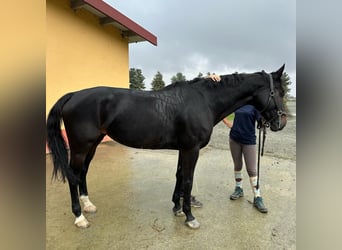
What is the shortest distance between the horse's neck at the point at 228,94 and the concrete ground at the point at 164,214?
3.94 ft

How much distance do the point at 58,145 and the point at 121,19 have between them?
5374 millimetres

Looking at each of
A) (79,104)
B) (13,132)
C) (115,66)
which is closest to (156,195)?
(79,104)

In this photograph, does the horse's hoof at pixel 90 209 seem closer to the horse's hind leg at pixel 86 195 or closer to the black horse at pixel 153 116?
the horse's hind leg at pixel 86 195

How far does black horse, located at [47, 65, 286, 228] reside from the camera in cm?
237

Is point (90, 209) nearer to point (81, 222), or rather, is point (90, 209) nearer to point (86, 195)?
point (86, 195)

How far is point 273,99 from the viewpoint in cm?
256

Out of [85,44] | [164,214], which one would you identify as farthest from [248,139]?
[85,44]

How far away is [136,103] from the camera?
246 cm

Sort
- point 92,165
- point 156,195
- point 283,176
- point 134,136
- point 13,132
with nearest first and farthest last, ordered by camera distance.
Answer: point 13,132 → point 134,136 → point 156,195 → point 283,176 → point 92,165

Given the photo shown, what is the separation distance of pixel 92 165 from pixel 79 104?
2.42 m

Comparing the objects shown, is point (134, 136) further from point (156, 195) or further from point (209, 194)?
point (209, 194)

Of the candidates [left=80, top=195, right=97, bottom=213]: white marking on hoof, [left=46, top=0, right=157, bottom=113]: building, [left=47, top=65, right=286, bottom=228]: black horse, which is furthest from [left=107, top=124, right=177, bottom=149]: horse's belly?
[left=46, top=0, right=157, bottom=113]: building

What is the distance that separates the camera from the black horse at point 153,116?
2.37m

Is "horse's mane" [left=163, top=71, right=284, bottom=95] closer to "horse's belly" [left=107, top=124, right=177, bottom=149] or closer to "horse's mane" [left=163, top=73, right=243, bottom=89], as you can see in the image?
"horse's mane" [left=163, top=73, right=243, bottom=89]
